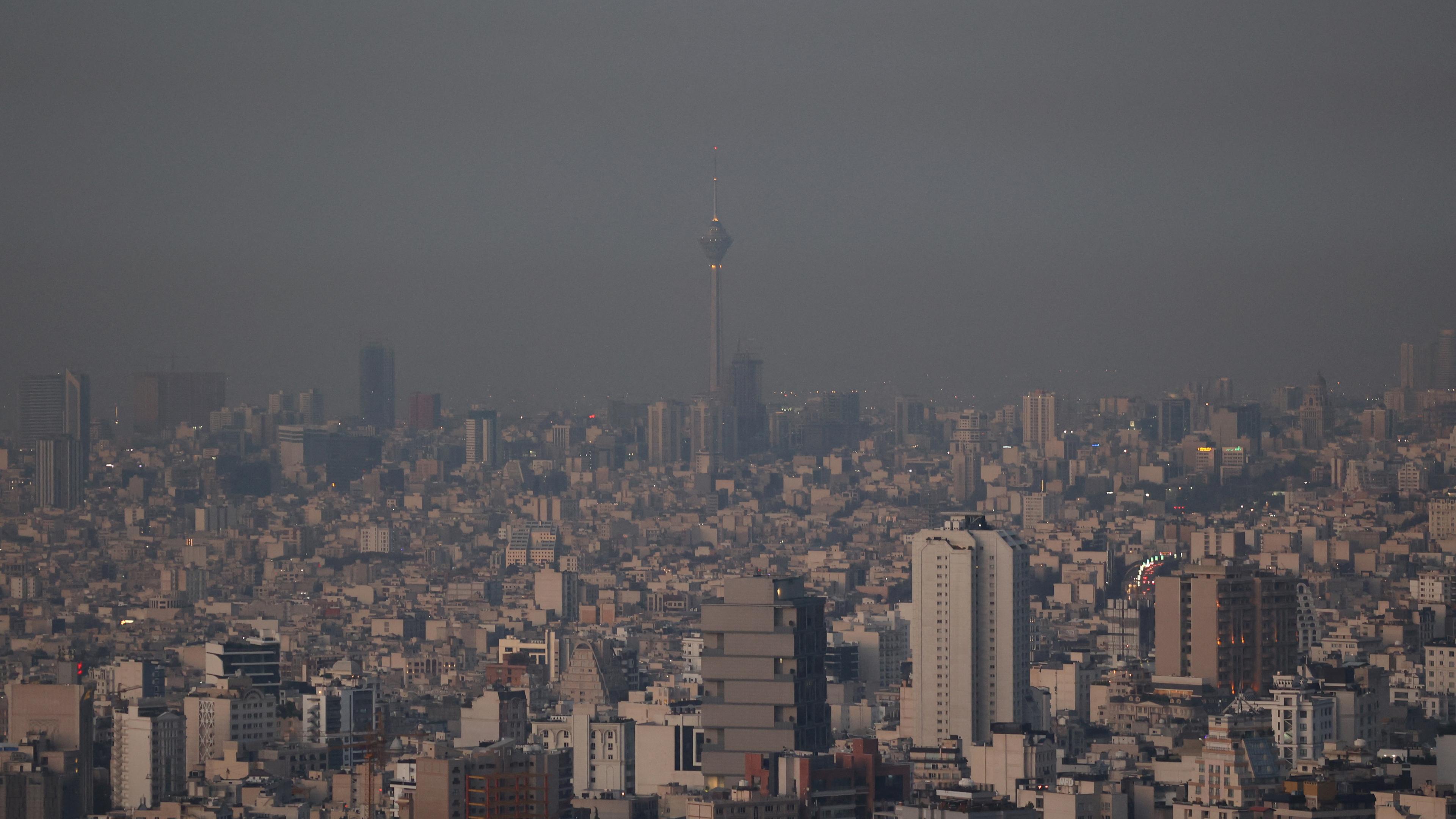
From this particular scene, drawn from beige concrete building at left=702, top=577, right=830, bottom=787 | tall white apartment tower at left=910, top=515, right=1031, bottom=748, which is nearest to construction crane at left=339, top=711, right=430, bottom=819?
beige concrete building at left=702, top=577, right=830, bottom=787

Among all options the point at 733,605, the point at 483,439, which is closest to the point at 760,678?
the point at 733,605

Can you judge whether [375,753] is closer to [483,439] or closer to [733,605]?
[733,605]

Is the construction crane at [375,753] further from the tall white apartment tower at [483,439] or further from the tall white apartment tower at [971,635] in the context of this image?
the tall white apartment tower at [483,439]

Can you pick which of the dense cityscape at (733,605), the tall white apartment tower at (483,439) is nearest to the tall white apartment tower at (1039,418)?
the dense cityscape at (733,605)

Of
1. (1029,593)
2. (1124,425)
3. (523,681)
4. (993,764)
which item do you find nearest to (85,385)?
(523,681)

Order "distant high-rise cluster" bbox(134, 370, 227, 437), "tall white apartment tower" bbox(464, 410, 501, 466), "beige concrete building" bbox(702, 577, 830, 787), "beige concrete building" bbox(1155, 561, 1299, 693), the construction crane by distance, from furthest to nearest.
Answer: "tall white apartment tower" bbox(464, 410, 501, 466) → "distant high-rise cluster" bbox(134, 370, 227, 437) → "beige concrete building" bbox(1155, 561, 1299, 693) → "beige concrete building" bbox(702, 577, 830, 787) → the construction crane

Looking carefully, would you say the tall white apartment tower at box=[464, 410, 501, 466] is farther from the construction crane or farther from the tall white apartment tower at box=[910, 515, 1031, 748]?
the tall white apartment tower at box=[910, 515, 1031, 748]
